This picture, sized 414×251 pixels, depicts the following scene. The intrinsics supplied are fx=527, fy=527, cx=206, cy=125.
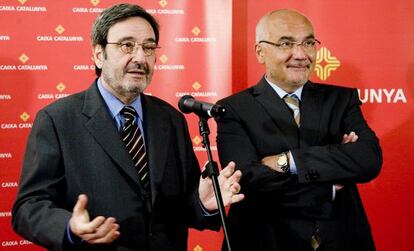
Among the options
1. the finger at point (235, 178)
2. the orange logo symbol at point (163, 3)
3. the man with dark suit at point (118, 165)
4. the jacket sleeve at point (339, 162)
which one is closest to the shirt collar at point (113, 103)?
the man with dark suit at point (118, 165)

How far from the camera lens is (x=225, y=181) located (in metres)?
2.30

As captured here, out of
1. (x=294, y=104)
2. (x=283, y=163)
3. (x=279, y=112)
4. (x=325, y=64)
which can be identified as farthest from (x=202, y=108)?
(x=325, y=64)

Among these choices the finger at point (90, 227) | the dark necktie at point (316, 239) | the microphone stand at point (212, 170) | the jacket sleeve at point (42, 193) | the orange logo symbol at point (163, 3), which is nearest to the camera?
the finger at point (90, 227)

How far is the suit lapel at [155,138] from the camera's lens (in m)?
2.38

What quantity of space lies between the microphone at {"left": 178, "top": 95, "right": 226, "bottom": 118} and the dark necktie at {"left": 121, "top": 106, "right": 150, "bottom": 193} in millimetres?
369

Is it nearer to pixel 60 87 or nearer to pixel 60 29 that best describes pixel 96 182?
pixel 60 87

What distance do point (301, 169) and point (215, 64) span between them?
169 centimetres

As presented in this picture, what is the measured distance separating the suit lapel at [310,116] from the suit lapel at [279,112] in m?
0.05

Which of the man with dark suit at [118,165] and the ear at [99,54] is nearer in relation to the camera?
the man with dark suit at [118,165]

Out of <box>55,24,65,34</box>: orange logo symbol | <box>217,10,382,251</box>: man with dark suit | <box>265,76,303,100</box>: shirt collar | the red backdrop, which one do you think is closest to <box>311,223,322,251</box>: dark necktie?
<box>217,10,382,251</box>: man with dark suit

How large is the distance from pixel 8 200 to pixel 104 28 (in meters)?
1.91

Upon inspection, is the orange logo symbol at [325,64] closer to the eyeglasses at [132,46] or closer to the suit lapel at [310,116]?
the suit lapel at [310,116]

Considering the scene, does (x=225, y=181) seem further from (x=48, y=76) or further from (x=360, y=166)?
(x=48, y=76)

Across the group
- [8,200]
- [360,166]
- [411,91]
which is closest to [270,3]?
[411,91]
